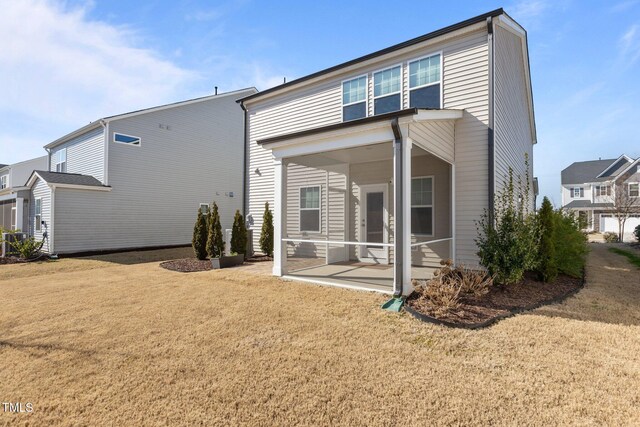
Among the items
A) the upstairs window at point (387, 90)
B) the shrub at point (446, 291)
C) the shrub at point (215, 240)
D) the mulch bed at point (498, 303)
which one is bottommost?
the mulch bed at point (498, 303)

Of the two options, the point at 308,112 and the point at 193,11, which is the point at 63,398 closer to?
the point at 193,11

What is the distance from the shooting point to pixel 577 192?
33688 millimetres

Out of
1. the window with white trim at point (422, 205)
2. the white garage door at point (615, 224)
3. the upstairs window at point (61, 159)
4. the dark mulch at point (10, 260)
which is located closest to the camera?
the window with white trim at point (422, 205)

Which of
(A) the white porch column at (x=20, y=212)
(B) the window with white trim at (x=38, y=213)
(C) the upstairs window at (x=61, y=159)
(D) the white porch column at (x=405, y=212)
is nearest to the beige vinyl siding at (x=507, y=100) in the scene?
(D) the white porch column at (x=405, y=212)

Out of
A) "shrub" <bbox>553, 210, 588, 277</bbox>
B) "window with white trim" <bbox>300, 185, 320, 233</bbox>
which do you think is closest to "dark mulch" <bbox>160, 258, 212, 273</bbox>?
"window with white trim" <bbox>300, 185, 320, 233</bbox>

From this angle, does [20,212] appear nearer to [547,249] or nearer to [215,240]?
[215,240]

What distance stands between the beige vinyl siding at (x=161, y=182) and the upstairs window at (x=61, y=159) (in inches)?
211

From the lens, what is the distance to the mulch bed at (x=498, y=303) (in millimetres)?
4410

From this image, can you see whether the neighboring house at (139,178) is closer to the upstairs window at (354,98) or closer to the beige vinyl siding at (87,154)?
the beige vinyl siding at (87,154)

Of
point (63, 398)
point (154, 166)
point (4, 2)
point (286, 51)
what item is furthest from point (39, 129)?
point (63, 398)

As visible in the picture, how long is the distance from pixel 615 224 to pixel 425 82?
88.4 ft

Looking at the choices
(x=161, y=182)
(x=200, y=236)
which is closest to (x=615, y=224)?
(x=200, y=236)

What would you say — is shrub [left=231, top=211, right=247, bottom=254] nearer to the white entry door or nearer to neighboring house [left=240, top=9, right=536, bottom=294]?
neighboring house [left=240, top=9, right=536, bottom=294]

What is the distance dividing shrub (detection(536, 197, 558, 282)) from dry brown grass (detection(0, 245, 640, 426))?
1.25 meters
